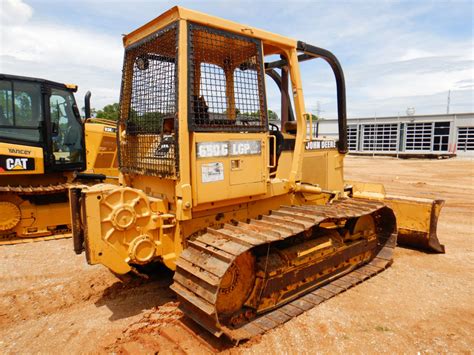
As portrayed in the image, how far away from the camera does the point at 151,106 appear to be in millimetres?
3867

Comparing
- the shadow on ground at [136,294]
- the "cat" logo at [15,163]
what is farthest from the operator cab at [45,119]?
the shadow on ground at [136,294]

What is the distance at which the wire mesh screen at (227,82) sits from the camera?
3529 millimetres

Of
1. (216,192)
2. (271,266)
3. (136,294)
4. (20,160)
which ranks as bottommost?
(136,294)

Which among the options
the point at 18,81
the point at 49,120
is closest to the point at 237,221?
the point at 49,120

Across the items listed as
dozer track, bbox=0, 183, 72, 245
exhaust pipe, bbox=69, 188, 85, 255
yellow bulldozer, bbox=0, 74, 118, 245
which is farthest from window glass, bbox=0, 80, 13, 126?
exhaust pipe, bbox=69, 188, 85, 255

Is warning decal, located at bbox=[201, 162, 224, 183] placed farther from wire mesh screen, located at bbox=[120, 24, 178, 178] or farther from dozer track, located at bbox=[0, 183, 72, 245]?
dozer track, located at bbox=[0, 183, 72, 245]

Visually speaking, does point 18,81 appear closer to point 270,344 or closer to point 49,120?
point 49,120

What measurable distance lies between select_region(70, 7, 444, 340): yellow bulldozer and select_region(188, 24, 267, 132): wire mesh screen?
1 cm

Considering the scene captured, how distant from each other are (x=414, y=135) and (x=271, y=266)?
30.2 metres

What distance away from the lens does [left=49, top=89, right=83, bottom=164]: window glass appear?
286 inches

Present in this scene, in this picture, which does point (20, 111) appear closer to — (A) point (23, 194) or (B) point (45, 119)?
(B) point (45, 119)

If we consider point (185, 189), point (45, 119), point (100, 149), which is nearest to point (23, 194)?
point (45, 119)

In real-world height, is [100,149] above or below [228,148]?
below

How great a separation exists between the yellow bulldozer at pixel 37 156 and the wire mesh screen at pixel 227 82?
179 inches
